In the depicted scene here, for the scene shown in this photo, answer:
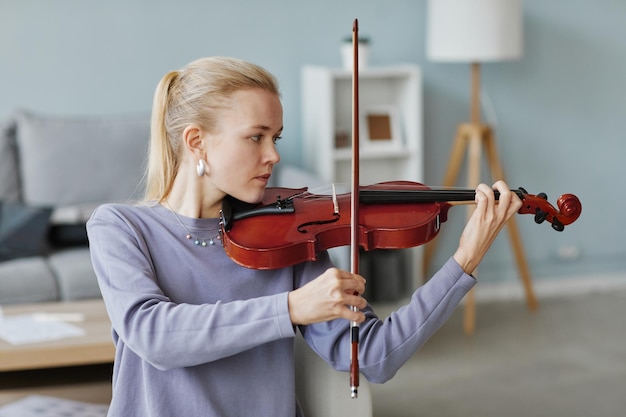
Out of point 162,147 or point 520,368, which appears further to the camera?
point 520,368

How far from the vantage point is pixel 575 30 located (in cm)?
428

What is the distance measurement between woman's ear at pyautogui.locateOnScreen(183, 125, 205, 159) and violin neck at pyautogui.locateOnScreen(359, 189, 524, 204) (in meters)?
0.30

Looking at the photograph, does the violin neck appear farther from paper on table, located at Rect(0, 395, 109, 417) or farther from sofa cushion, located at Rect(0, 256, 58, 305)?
sofa cushion, located at Rect(0, 256, 58, 305)

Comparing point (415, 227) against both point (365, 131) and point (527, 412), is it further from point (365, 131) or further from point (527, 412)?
point (365, 131)

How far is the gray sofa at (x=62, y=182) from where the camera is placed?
10.3 feet

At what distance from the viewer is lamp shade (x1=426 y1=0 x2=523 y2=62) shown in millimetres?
3617

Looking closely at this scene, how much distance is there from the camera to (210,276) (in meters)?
1.40

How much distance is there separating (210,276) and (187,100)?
0.95 feet

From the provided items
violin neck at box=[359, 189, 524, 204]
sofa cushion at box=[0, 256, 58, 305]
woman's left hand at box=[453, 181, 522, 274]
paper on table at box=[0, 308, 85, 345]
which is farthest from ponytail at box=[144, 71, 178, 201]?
sofa cushion at box=[0, 256, 58, 305]

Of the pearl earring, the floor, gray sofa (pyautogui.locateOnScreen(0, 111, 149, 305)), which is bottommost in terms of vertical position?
the floor

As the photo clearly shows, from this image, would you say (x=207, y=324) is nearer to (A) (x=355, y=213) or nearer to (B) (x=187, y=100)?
(A) (x=355, y=213)

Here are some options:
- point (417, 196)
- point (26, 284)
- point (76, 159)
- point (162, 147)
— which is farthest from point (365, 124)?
point (162, 147)

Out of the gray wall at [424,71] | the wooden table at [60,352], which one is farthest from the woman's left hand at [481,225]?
the gray wall at [424,71]

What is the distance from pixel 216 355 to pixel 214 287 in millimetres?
170
